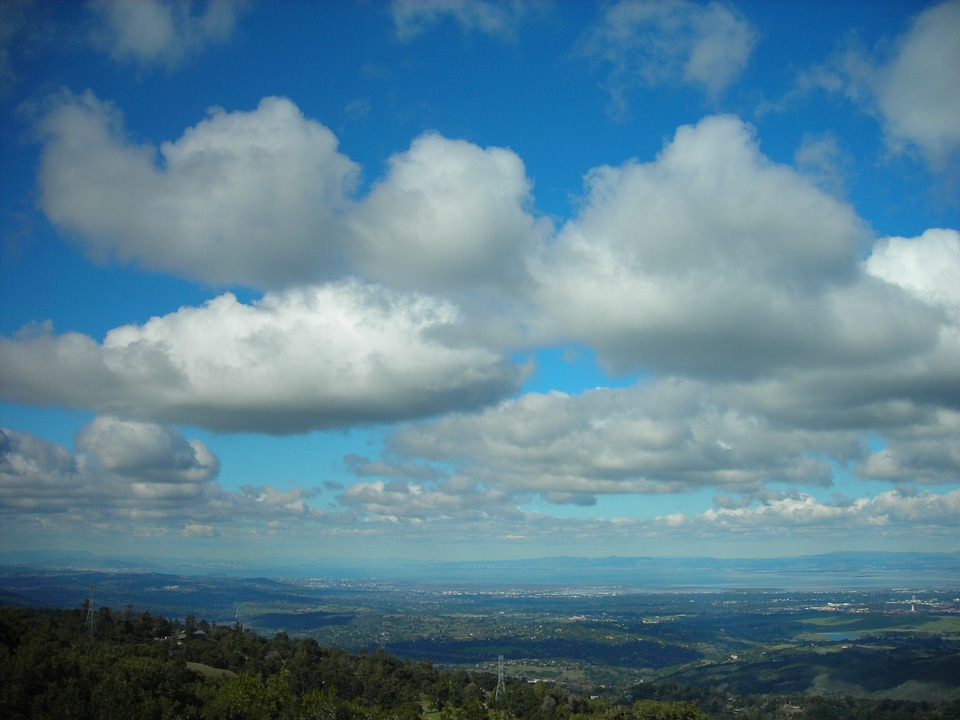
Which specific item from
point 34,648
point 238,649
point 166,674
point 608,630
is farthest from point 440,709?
point 608,630

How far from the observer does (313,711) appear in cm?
4850

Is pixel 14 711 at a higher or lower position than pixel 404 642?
higher

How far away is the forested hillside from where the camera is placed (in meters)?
41.4

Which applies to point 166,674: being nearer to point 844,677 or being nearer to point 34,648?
point 34,648

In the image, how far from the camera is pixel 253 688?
5478cm

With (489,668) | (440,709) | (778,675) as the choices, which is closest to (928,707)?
(778,675)

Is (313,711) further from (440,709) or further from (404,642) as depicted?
(404,642)

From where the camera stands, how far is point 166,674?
158 feet

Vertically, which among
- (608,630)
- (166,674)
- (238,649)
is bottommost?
(608,630)

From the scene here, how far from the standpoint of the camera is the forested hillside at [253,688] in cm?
4144

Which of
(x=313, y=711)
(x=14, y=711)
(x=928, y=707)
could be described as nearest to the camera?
(x=14, y=711)

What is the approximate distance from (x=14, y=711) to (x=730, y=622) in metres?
186

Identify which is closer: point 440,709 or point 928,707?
point 440,709

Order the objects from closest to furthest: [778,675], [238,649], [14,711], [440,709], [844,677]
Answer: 1. [14,711]
2. [440,709]
3. [238,649]
4. [844,677]
5. [778,675]
